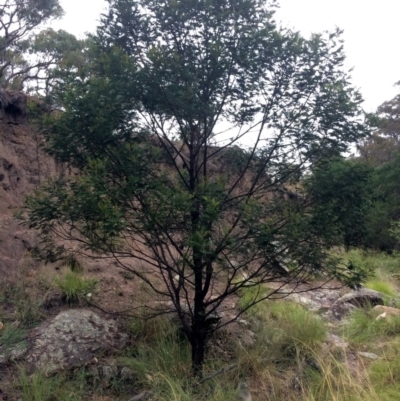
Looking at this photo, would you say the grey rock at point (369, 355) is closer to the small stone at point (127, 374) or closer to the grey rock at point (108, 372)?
the small stone at point (127, 374)

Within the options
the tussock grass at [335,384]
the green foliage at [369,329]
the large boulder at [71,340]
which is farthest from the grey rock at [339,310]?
the large boulder at [71,340]

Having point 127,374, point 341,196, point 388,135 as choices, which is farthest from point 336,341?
point 388,135

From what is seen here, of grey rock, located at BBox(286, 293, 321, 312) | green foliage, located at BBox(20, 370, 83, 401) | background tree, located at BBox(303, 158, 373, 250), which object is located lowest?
green foliage, located at BBox(20, 370, 83, 401)

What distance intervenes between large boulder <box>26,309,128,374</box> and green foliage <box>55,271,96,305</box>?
0.35 m

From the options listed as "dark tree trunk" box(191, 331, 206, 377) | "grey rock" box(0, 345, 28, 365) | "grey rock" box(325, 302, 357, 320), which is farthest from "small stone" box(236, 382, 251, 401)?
"grey rock" box(325, 302, 357, 320)

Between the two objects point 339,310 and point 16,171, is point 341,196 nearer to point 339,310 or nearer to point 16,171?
point 339,310

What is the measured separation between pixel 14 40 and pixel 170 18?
46.1 feet

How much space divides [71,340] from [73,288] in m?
1.08

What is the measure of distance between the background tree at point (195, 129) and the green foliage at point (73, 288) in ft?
4.48

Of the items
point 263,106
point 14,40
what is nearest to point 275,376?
point 263,106

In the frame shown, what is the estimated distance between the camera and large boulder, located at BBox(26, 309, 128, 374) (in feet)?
18.9

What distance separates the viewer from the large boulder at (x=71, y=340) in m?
5.77

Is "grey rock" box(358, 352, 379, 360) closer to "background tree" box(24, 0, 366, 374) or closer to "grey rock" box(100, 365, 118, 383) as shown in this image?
"background tree" box(24, 0, 366, 374)

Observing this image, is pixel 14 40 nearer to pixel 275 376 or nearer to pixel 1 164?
pixel 1 164
